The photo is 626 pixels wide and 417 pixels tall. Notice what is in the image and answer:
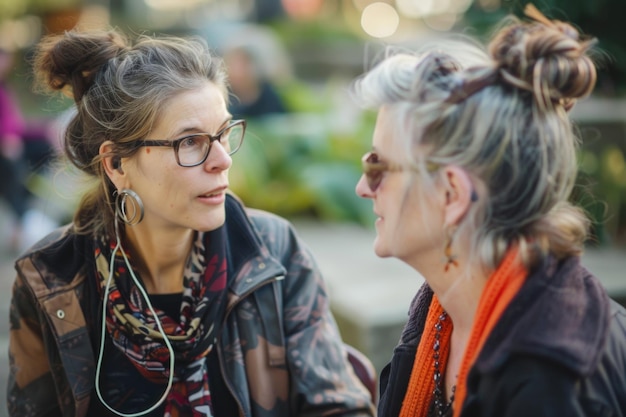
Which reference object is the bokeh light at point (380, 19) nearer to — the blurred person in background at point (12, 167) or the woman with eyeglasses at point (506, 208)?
the blurred person in background at point (12, 167)

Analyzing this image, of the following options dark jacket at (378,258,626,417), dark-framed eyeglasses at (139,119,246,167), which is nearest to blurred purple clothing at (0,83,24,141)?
dark-framed eyeglasses at (139,119,246,167)

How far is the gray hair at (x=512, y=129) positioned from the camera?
153 cm

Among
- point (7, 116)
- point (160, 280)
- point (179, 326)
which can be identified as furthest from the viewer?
point (7, 116)

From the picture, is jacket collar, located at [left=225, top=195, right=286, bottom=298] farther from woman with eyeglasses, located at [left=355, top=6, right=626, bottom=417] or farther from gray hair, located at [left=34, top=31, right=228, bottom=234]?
woman with eyeglasses, located at [left=355, top=6, right=626, bottom=417]

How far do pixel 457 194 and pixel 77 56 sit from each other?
1.32 metres

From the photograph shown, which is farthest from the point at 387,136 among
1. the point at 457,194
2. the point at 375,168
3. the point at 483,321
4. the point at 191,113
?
the point at 191,113

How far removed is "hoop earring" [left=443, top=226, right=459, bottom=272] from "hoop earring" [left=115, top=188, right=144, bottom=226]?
0.99 metres

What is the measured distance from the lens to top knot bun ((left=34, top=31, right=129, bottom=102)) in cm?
226

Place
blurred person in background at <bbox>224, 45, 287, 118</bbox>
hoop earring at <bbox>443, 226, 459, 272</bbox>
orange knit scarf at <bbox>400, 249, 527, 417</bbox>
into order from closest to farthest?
orange knit scarf at <bbox>400, 249, 527, 417</bbox> < hoop earring at <bbox>443, 226, 459, 272</bbox> < blurred person in background at <bbox>224, 45, 287, 118</bbox>

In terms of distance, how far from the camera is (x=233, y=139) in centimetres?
240

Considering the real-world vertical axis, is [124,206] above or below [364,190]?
below

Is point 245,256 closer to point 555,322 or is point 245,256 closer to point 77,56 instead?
point 77,56

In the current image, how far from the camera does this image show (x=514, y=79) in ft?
5.03

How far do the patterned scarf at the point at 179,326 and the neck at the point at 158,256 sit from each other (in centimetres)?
7
